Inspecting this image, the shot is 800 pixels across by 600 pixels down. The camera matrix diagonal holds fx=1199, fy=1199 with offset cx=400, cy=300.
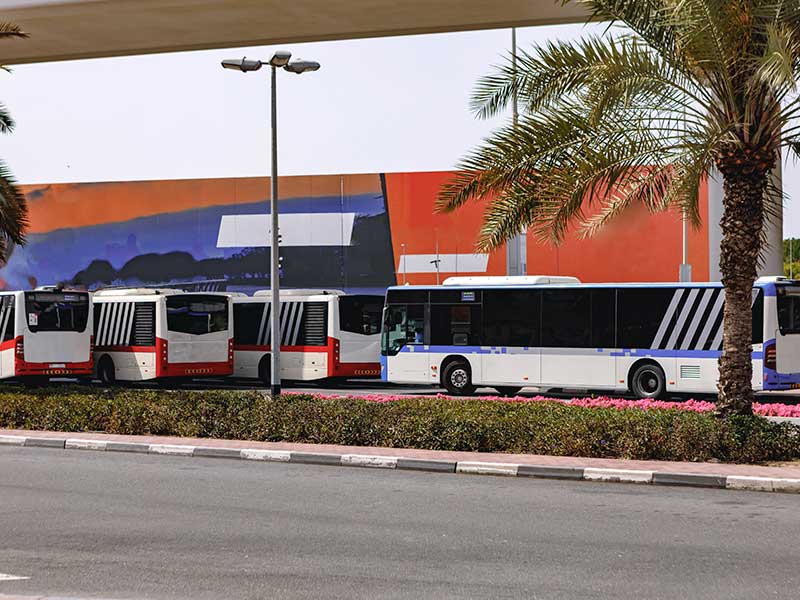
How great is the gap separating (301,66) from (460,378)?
871 cm

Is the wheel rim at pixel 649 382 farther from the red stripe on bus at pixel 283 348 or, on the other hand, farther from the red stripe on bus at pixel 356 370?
the red stripe on bus at pixel 283 348

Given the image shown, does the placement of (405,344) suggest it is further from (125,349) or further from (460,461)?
(460,461)

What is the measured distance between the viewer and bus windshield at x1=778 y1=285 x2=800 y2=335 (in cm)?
2522

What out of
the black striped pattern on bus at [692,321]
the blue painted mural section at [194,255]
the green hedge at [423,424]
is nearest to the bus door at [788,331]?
the black striped pattern on bus at [692,321]

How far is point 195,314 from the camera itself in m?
32.8

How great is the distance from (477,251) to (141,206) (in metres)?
44.0

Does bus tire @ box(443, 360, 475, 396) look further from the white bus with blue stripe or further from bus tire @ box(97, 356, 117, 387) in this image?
bus tire @ box(97, 356, 117, 387)

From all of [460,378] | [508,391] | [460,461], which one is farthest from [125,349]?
[460,461]

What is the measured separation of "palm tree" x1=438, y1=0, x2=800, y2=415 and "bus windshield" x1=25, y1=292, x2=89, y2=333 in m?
19.0

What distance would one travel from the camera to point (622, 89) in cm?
1473

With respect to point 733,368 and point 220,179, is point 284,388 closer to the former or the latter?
point 733,368

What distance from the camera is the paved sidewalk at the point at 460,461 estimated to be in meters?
13.0

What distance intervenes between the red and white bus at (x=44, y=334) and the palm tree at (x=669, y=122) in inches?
747

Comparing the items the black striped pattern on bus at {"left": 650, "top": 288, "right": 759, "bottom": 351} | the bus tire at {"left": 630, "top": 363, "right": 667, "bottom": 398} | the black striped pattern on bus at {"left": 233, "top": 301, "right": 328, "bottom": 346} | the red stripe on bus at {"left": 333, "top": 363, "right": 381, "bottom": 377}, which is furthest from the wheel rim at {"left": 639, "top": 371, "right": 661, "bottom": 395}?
the black striped pattern on bus at {"left": 233, "top": 301, "right": 328, "bottom": 346}
